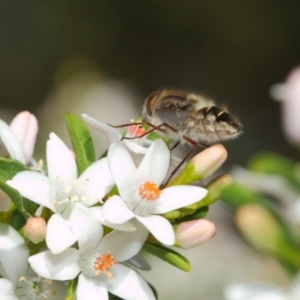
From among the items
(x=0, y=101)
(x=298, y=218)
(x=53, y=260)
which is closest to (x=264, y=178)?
(x=298, y=218)

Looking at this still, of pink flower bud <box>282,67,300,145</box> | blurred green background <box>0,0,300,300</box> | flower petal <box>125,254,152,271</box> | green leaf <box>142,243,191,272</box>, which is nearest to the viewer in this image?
green leaf <box>142,243,191,272</box>

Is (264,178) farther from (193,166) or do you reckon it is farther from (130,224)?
(130,224)

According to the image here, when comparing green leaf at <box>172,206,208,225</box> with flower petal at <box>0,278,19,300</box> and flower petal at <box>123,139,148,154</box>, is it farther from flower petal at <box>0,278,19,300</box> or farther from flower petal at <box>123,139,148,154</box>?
Answer: flower petal at <box>0,278,19,300</box>

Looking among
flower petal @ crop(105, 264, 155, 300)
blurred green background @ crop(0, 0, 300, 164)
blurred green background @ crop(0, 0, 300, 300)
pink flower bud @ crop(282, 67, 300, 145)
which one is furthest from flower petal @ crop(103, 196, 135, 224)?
blurred green background @ crop(0, 0, 300, 164)

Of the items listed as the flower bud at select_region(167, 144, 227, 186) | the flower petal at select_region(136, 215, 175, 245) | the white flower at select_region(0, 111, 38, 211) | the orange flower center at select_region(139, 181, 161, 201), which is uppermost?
the flower bud at select_region(167, 144, 227, 186)

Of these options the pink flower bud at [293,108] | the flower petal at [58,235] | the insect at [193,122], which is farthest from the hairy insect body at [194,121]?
the pink flower bud at [293,108]

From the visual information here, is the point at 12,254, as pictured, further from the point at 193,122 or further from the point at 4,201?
the point at 193,122

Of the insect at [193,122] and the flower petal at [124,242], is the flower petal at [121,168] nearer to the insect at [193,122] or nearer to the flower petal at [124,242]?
the flower petal at [124,242]

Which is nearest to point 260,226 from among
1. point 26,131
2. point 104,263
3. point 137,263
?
point 137,263
